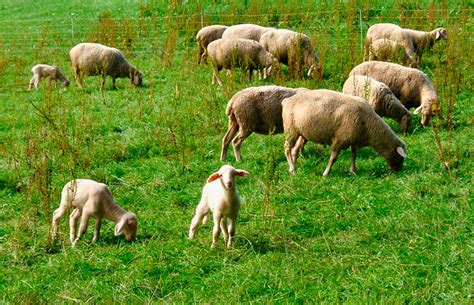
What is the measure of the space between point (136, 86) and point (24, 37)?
8.43 metres

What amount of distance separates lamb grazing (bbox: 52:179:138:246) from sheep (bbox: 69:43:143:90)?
930 centimetres

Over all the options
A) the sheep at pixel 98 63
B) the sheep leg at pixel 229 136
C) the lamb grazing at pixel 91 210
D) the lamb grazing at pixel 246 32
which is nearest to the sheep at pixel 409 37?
the lamb grazing at pixel 246 32

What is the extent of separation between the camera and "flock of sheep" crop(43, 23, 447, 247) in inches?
303

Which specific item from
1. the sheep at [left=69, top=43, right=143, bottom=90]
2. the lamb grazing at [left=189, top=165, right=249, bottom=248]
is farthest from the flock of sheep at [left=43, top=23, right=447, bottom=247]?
the sheep at [left=69, top=43, right=143, bottom=90]

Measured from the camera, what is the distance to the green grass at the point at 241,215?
6434 millimetres

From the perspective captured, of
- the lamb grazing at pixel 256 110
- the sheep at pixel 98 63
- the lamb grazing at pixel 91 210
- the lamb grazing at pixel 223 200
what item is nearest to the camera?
the lamb grazing at pixel 223 200

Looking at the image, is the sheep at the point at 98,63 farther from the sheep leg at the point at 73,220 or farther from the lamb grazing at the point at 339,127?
the sheep leg at the point at 73,220

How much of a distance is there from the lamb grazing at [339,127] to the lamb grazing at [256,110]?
A: 612 mm

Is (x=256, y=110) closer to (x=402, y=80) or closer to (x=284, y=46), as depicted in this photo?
(x=402, y=80)

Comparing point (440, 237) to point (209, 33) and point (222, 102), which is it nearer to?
point (222, 102)

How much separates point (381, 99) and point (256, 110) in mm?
2258

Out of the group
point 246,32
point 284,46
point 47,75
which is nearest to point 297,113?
point 284,46

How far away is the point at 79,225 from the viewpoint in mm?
8328

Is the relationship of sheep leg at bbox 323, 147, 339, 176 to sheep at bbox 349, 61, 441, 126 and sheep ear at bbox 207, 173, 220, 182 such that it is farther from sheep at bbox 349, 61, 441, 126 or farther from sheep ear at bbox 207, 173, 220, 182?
sheep at bbox 349, 61, 441, 126
